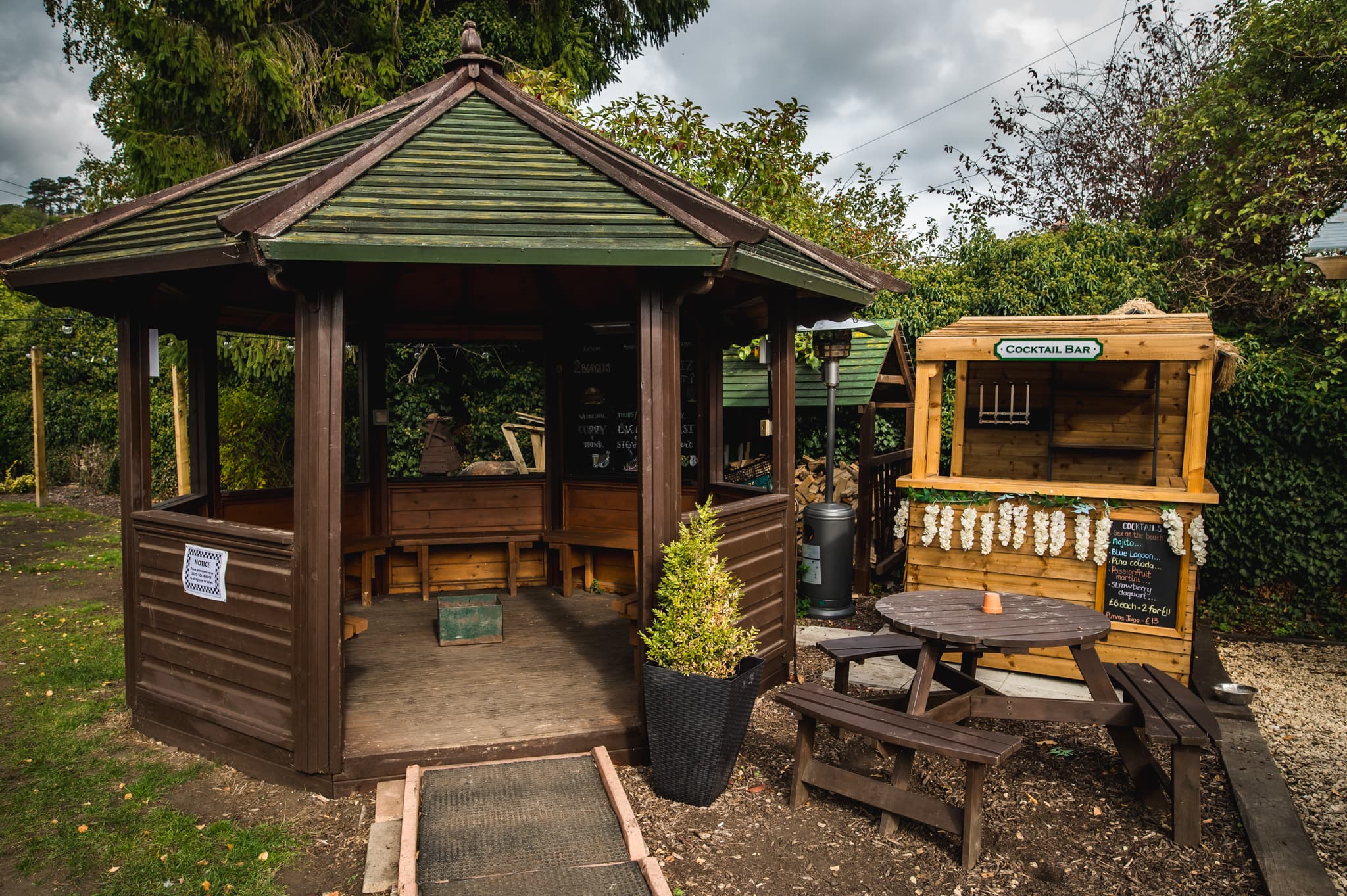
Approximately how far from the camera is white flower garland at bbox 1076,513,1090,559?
5.67 metres

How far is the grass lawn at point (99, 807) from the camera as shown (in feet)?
11.0

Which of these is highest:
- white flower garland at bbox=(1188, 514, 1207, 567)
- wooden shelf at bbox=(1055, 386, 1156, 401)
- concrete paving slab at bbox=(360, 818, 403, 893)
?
wooden shelf at bbox=(1055, 386, 1156, 401)

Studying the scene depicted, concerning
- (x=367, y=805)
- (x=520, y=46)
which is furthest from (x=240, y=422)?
(x=367, y=805)

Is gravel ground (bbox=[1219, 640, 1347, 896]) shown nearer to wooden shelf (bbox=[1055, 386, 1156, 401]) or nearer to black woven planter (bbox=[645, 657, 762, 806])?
wooden shelf (bbox=[1055, 386, 1156, 401])

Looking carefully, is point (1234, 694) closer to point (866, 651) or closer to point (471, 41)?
point (866, 651)

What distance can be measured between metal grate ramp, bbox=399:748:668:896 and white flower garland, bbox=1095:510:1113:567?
377cm

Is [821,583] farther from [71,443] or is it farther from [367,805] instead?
[71,443]

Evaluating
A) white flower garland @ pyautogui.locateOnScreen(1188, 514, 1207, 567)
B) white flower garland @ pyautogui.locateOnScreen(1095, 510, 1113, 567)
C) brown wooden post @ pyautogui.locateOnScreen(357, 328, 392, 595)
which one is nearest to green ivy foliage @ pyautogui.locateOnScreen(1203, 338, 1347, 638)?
white flower garland @ pyautogui.locateOnScreen(1188, 514, 1207, 567)

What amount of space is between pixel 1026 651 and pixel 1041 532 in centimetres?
211

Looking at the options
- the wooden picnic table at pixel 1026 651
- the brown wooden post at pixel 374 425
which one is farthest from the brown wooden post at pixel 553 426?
the wooden picnic table at pixel 1026 651

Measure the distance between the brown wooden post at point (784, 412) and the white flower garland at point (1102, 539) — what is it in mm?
2149

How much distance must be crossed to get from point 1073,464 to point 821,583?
270cm

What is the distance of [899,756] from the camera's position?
12.1 feet

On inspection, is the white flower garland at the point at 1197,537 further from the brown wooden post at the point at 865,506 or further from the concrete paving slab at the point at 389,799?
the concrete paving slab at the point at 389,799
